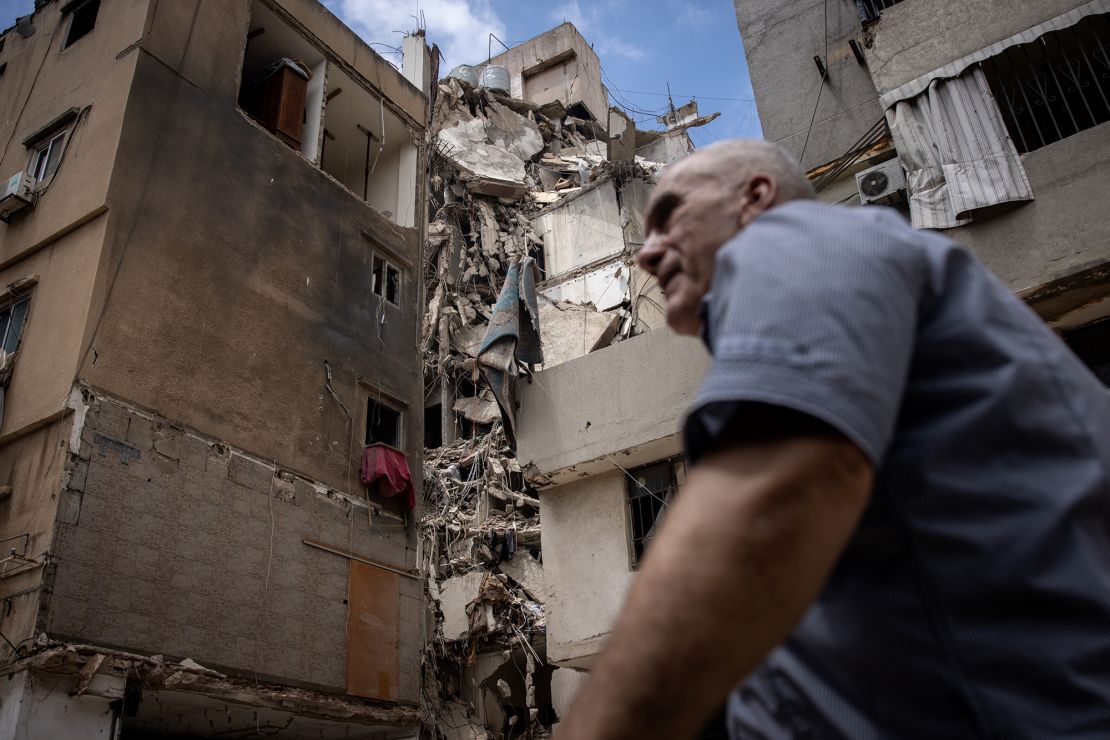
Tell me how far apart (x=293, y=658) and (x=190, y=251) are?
596 centimetres

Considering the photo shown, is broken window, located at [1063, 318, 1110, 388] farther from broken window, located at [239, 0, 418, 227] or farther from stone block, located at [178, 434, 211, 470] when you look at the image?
broken window, located at [239, 0, 418, 227]

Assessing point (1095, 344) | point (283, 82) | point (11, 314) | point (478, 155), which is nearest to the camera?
point (1095, 344)

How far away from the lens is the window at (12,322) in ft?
39.2

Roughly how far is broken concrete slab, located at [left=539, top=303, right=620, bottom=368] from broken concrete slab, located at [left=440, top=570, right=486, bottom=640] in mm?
6608

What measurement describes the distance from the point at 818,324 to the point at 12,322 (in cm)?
1386

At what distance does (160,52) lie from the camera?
43.7 ft

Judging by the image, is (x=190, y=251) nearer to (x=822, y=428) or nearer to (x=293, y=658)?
(x=293, y=658)

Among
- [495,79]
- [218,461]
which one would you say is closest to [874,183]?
[218,461]

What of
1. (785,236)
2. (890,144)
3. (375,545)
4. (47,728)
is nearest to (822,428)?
(785,236)

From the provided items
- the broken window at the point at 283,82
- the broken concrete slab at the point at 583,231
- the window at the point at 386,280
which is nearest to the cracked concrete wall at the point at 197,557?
the window at the point at 386,280

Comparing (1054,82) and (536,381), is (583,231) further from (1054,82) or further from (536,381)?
(1054,82)

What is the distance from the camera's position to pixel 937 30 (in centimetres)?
969

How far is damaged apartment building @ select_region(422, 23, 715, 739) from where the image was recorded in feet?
37.9

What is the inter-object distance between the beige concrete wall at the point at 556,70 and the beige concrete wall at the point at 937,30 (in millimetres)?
31664
